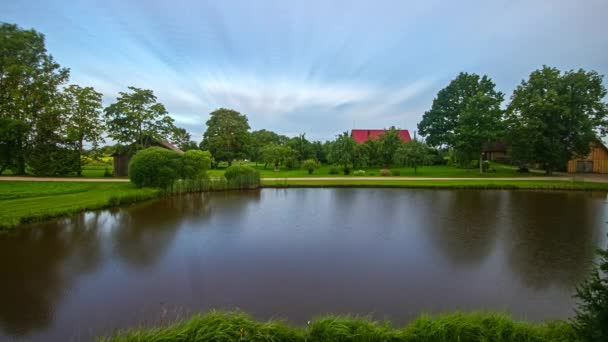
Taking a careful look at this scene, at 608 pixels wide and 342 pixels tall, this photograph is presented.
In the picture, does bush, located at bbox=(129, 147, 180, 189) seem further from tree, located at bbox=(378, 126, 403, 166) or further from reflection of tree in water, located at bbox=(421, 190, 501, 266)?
tree, located at bbox=(378, 126, 403, 166)

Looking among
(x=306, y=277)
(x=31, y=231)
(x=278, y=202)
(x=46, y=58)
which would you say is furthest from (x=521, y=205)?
(x=46, y=58)

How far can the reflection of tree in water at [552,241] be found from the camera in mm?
5832

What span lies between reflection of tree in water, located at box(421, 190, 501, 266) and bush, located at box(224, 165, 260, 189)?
451 inches

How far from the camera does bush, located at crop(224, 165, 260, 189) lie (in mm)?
19200

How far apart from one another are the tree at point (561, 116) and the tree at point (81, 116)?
38.6 meters

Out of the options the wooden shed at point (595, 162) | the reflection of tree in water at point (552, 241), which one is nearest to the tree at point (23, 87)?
the reflection of tree in water at point (552, 241)

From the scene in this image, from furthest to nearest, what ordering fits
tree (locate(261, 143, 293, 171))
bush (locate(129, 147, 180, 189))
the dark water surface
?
1. tree (locate(261, 143, 293, 171))
2. bush (locate(129, 147, 180, 189))
3. the dark water surface

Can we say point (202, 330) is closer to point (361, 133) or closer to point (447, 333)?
point (447, 333)

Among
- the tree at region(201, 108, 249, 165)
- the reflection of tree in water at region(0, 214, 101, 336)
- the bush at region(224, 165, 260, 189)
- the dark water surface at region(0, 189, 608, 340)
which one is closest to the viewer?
the reflection of tree in water at region(0, 214, 101, 336)

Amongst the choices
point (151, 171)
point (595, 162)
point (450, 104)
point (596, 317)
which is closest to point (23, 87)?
point (151, 171)

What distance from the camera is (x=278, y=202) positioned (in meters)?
14.4

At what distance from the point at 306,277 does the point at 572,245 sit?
742 cm

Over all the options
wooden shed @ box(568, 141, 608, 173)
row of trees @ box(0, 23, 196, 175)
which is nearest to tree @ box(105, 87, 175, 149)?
row of trees @ box(0, 23, 196, 175)

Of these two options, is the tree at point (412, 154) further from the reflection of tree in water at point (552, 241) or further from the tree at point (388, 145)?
the reflection of tree in water at point (552, 241)
